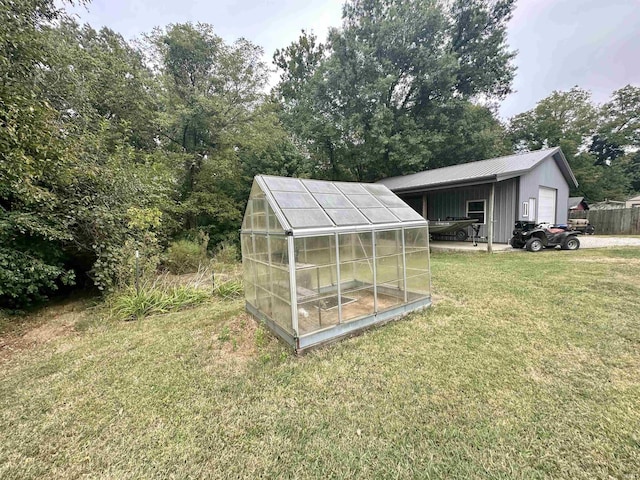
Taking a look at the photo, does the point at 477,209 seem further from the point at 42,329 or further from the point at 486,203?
the point at 42,329

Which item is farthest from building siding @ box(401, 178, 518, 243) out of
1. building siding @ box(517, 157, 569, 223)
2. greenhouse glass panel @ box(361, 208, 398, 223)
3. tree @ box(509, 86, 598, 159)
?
tree @ box(509, 86, 598, 159)

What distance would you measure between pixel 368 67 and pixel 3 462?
18045 mm

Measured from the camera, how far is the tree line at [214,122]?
4.23m

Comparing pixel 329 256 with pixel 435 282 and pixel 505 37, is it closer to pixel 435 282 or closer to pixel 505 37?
pixel 435 282

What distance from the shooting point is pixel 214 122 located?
408 inches

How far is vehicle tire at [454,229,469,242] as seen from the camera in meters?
11.5

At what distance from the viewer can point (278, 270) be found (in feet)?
10.5

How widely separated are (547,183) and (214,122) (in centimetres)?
1429

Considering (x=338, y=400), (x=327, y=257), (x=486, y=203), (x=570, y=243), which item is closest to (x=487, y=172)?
(x=486, y=203)

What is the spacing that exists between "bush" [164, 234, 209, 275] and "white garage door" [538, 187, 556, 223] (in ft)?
44.5

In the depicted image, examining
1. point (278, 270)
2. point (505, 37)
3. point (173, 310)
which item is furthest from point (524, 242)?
point (505, 37)

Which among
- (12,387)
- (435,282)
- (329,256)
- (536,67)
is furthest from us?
(536,67)

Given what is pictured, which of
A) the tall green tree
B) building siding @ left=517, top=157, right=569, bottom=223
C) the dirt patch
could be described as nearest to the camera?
the dirt patch

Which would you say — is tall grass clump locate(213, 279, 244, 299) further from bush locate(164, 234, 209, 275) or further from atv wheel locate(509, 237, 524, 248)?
atv wheel locate(509, 237, 524, 248)
